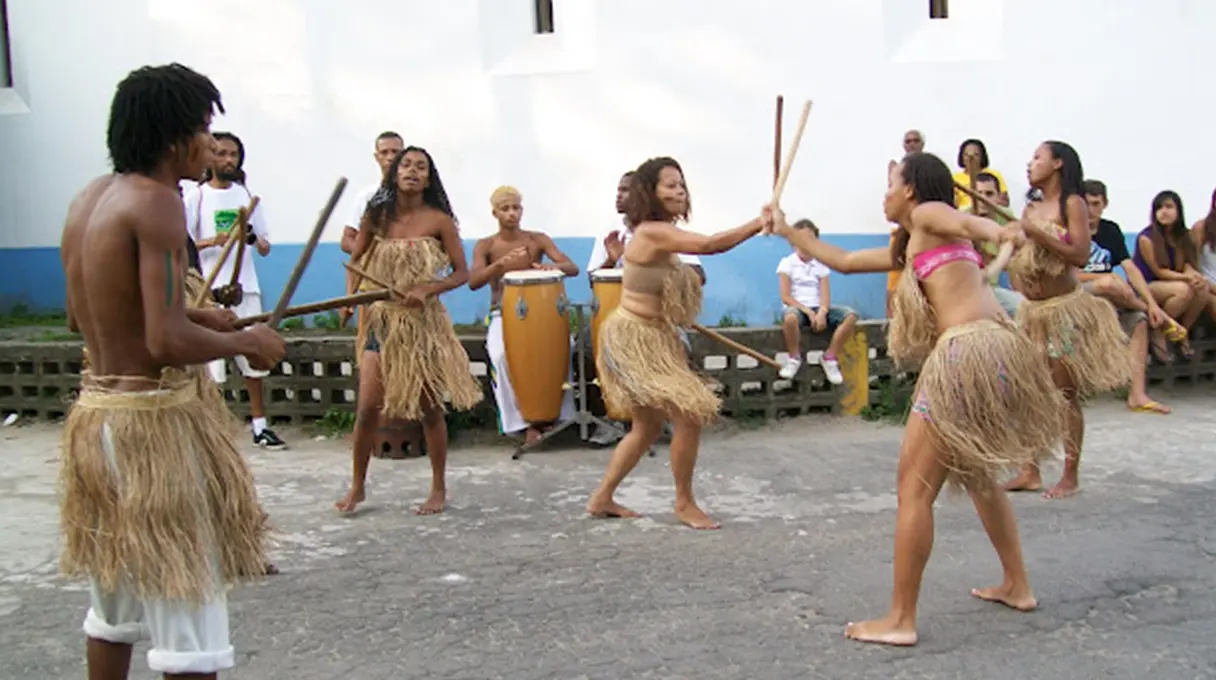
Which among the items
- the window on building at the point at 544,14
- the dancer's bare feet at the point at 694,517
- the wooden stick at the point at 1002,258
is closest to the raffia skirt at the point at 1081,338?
the dancer's bare feet at the point at 694,517

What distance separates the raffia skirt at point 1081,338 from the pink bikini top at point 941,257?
1516mm

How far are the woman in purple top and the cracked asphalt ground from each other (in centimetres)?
157

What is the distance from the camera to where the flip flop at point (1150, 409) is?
23.0ft

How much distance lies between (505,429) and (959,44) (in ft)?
16.2

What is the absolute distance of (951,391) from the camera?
11.7 feet

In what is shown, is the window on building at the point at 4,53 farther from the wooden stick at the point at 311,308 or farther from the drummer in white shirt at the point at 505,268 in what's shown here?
the wooden stick at the point at 311,308

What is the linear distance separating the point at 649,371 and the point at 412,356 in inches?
40.8

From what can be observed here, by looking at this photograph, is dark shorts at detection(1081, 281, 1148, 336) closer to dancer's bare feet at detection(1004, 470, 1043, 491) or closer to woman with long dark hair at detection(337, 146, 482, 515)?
dancer's bare feet at detection(1004, 470, 1043, 491)

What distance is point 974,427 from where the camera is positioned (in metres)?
3.56

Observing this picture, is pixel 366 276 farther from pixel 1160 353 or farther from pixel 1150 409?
pixel 1160 353

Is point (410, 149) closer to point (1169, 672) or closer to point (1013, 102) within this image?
point (1169, 672)

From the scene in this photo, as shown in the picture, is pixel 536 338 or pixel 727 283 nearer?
pixel 536 338

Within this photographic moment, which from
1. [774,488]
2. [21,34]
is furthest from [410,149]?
[21,34]

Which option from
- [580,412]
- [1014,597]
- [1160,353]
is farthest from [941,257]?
[1160,353]
